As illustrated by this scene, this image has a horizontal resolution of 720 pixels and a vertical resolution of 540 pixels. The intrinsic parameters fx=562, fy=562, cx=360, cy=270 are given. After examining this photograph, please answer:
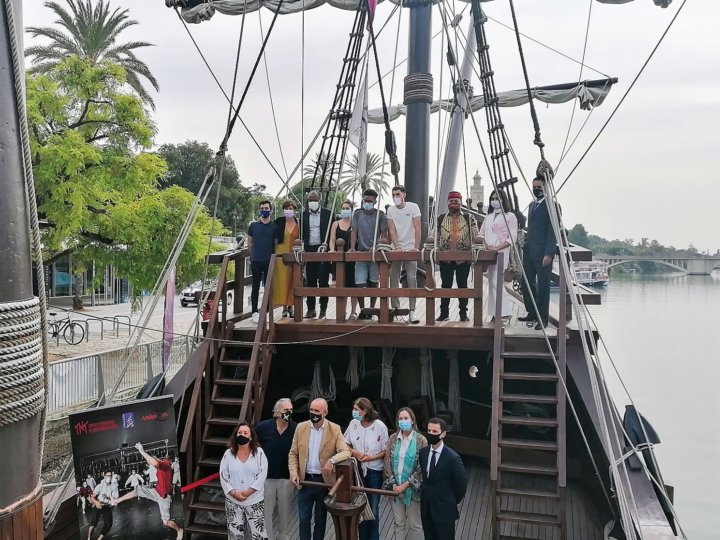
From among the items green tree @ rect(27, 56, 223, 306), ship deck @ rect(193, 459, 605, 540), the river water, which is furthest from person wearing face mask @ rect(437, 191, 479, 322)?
green tree @ rect(27, 56, 223, 306)

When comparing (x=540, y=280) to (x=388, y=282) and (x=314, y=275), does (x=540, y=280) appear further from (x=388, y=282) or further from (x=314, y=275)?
(x=314, y=275)

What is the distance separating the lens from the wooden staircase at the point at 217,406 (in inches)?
194

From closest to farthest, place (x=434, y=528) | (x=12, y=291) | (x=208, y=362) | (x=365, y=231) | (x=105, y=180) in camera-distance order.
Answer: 1. (x=12, y=291)
2. (x=434, y=528)
3. (x=208, y=362)
4. (x=365, y=231)
5. (x=105, y=180)

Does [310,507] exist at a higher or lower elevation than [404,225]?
lower

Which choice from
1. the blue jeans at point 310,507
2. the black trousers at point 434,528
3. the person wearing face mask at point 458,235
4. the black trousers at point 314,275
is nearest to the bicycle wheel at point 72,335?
the black trousers at point 314,275

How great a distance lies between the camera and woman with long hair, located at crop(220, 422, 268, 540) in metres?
4.00

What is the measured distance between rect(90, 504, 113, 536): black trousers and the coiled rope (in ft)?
7.15

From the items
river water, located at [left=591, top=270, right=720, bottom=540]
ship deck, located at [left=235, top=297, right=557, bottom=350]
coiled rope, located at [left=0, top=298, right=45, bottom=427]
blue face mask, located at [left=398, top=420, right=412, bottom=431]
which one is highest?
coiled rope, located at [left=0, top=298, right=45, bottom=427]

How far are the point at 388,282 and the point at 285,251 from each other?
54.1 inches

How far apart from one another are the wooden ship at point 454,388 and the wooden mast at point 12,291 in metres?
2.47

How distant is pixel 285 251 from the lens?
6297 mm

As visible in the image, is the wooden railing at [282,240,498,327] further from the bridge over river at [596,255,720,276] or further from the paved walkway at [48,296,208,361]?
the bridge over river at [596,255,720,276]

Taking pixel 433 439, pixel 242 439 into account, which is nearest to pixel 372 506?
pixel 433 439

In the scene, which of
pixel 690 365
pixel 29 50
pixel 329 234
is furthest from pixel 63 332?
pixel 690 365
